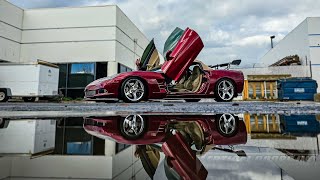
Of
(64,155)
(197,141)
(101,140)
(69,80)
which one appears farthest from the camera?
(69,80)

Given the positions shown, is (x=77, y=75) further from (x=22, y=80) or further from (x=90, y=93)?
(x=90, y=93)

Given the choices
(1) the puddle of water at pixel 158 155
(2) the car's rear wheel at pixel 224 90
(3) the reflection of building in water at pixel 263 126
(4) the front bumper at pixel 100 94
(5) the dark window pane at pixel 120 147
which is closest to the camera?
(1) the puddle of water at pixel 158 155

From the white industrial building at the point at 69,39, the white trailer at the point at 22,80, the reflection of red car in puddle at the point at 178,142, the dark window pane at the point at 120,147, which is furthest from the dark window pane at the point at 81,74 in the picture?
the dark window pane at the point at 120,147

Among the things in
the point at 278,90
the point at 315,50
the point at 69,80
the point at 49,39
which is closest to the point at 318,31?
the point at 315,50

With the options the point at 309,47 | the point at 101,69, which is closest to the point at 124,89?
the point at 101,69

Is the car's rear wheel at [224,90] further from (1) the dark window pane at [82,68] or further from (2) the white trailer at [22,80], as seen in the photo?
(1) the dark window pane at [82,68]

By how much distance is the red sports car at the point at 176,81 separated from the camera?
17.8 ft

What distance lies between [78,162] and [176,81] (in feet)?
15.4

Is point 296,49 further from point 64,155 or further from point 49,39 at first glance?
point 64,155

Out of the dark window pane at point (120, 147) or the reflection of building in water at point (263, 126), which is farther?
the reflection of building in water at point (263, 126)

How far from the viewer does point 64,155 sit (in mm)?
1483

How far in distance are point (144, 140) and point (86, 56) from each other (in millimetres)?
17980

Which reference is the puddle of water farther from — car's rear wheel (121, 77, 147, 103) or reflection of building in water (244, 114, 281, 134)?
car's rear wheel (121, 77, 147, 103)

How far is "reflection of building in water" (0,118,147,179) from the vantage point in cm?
108
